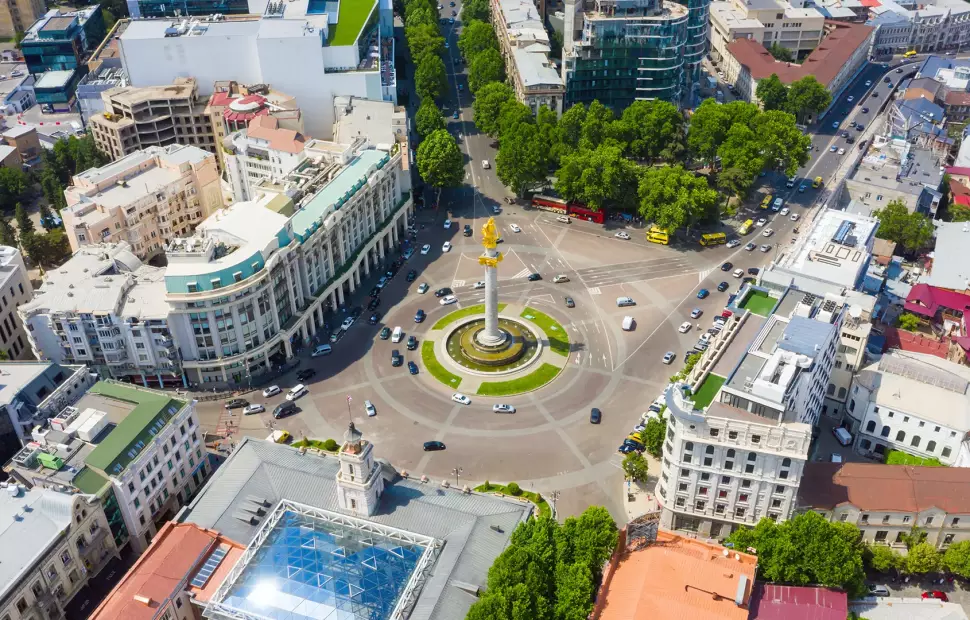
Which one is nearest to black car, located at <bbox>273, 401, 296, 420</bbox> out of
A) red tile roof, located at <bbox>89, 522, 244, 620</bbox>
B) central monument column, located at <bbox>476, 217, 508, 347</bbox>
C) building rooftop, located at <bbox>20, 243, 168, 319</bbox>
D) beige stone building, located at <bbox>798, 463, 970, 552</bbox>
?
A: building rooftop, located at <bbox>20, 243, 168, 319</bbox>

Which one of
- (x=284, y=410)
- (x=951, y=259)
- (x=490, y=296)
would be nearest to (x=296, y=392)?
(x=284, y=410)

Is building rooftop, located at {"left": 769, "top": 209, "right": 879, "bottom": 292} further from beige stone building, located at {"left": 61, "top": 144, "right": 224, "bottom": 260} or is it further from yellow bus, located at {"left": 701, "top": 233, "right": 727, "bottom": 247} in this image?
beige stone building, located at {"left": 61, "top": 144, "right": 224, "bottom": 260}

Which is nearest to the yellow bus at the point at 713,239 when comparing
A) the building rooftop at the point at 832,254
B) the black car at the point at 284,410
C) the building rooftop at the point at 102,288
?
the building rooftop at the point at 832,254

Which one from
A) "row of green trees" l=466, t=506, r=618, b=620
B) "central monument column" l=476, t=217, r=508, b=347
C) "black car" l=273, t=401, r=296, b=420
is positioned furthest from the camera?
"central monument column" l=476, t=217, r=508, b=347

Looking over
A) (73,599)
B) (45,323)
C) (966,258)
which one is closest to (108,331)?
(45,323)

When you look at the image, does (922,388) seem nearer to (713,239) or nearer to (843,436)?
(843,436)

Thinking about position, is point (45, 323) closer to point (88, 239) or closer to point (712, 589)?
point (88, 239)

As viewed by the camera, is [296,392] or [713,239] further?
[713,239]
